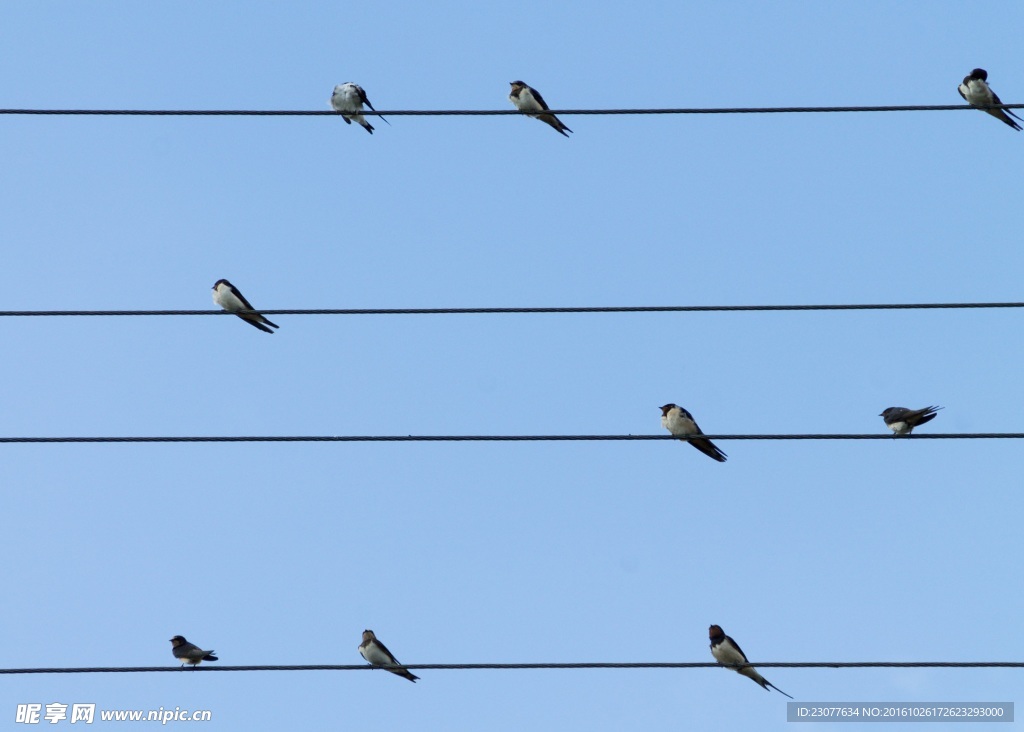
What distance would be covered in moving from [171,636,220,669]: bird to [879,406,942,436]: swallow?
236 inches

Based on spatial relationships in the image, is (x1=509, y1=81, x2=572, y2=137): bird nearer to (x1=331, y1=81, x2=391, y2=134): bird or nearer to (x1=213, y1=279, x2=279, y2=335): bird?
(x1=331, y1=81, x2=391, y2=134): bird

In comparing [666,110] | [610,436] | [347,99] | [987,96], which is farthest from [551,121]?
[610,436]

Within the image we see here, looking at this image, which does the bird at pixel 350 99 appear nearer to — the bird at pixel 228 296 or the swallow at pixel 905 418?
the bird at pixel 228 296

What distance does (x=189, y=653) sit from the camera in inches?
563

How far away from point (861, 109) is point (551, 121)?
6.98 meters

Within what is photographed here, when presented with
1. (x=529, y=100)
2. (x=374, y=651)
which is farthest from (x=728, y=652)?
(x=529, y=100)

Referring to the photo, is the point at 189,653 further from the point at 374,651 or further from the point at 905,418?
the point at 905,418

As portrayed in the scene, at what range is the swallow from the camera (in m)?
14.0

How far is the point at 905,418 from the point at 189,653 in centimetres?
623

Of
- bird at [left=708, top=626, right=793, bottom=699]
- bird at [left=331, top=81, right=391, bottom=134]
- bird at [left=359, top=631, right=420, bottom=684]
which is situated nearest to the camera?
bird at [left=708, top=626, right=793, bottom=699]

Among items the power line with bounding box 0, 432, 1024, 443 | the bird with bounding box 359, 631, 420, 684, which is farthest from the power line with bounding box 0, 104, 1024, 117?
the bird with bounding box 359, 631, 420, 684

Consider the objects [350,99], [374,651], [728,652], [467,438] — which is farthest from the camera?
[350,99]

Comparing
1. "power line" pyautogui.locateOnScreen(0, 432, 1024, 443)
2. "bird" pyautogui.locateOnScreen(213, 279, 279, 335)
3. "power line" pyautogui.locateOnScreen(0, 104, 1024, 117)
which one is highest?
"bird" pyautogui.locateOnScreen(213, 279, 279, 335)

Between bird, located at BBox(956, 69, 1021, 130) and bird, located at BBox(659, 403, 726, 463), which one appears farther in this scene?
bird, located at BBox(956, 69, 1021, 130)
